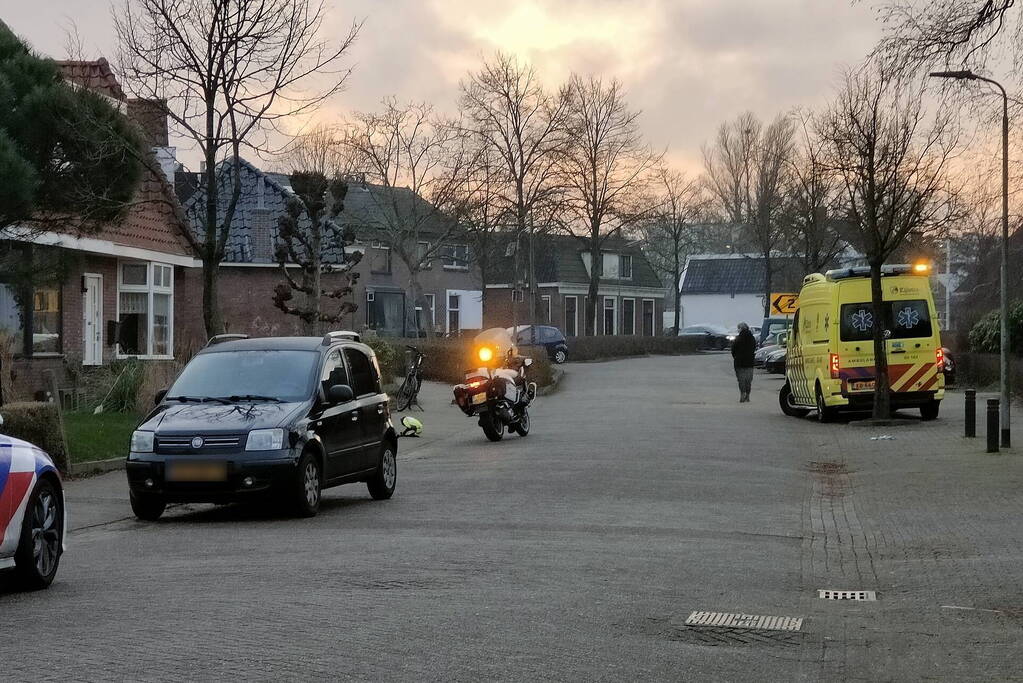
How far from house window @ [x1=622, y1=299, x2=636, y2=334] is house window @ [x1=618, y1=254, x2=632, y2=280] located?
1515 mm

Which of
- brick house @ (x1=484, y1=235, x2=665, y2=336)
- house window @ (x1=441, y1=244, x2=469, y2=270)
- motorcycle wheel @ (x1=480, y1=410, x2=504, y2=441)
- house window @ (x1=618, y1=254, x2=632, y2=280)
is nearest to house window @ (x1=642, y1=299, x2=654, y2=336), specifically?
brick house @ (x1=484, y1=235, x2=665, y2=336)

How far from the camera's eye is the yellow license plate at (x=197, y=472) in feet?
42.3

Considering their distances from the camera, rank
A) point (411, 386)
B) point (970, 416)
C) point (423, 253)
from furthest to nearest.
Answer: point (423, 253), point (411, 386), point (970, 416)

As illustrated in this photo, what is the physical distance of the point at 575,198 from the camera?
6506cm

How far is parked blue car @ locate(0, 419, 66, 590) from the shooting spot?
28.7 feet

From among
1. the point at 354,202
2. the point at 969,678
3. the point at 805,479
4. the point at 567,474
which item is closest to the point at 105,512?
the point at 567,474

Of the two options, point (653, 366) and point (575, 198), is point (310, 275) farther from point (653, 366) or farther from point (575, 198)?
point (575, 198)

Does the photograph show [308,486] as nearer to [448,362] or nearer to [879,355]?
[879,355]

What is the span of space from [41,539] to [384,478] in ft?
21.0

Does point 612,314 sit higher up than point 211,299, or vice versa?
point 612,314

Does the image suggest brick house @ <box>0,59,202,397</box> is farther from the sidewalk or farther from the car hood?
the car hood

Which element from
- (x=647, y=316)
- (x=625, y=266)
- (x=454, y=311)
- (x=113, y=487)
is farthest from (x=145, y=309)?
(x=647, y=316)

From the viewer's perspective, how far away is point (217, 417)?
13.3 meters

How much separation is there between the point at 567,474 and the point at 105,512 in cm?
580
